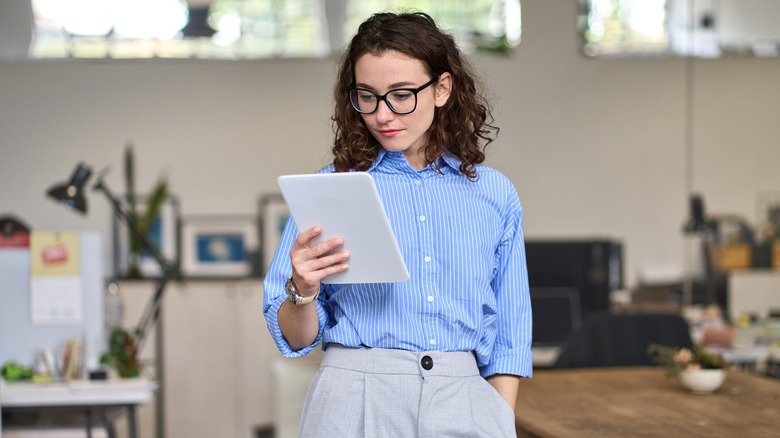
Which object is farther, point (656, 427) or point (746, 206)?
point (746, 206)

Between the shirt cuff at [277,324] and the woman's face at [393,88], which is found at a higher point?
the woman's face at [393,88]

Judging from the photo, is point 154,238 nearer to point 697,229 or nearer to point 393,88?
point 697,229

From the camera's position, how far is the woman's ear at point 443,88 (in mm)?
1731

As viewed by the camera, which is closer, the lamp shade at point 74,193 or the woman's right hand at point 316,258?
the woman's right hand at point 316,258

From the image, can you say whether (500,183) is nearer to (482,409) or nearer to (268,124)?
(482,409)

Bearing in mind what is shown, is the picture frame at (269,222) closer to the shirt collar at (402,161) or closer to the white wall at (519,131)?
the white wall at (519,131)

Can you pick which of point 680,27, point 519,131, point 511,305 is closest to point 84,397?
point 511,305

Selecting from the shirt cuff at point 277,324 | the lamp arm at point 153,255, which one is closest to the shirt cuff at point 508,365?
the shirt cuff at point 277,324

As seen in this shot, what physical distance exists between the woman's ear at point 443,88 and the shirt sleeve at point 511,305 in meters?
0.20

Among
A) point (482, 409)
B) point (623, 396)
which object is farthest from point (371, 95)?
point (623, 396)

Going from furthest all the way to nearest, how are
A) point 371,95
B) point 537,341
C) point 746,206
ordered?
point 746,206 → point 537,341 → point 371,95

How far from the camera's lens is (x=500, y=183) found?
181 cm

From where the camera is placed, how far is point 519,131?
6.82 meters

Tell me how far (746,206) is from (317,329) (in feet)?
18.6
